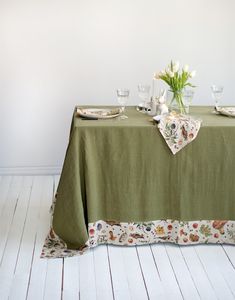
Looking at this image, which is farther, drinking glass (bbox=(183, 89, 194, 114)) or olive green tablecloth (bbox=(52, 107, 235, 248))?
drinking glass (bbox=(183, 89, 194, 114))

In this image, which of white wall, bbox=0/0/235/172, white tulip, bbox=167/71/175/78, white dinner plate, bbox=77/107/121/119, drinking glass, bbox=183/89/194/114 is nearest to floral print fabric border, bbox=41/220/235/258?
white dinner plate, bbox=77/107/121/119

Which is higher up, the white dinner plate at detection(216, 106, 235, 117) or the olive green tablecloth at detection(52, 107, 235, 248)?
the white dinner plate at detection(216, 106, 235, 117)

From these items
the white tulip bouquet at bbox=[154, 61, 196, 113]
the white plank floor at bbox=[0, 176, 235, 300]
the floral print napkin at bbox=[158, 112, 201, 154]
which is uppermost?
the white tulip bouquet at bbox=[154, 61, 196, 113]

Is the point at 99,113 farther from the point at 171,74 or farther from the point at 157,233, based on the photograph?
the point at 157,233

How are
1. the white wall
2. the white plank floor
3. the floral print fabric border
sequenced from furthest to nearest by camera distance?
the white wall
the floral print fabric border
the white plank floor

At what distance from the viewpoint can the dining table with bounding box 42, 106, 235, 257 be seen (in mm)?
2580

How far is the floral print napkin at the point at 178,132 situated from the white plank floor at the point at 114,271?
24.8 inches

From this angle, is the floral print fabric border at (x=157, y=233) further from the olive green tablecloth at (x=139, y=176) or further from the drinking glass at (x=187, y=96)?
the drinking glass at (x=187, y=96)

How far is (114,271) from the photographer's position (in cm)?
248

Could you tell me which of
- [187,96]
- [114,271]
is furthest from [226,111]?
[114,271]

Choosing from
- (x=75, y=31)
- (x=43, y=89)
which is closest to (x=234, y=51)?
(x=75, y=31)

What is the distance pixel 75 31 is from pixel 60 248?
179 cm

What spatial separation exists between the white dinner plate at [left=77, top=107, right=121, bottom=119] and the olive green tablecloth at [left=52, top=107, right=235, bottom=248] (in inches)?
2.7

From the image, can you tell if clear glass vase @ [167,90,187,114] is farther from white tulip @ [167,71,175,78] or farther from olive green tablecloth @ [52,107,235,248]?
olive green tablecloth @ [52,107,235,248]
